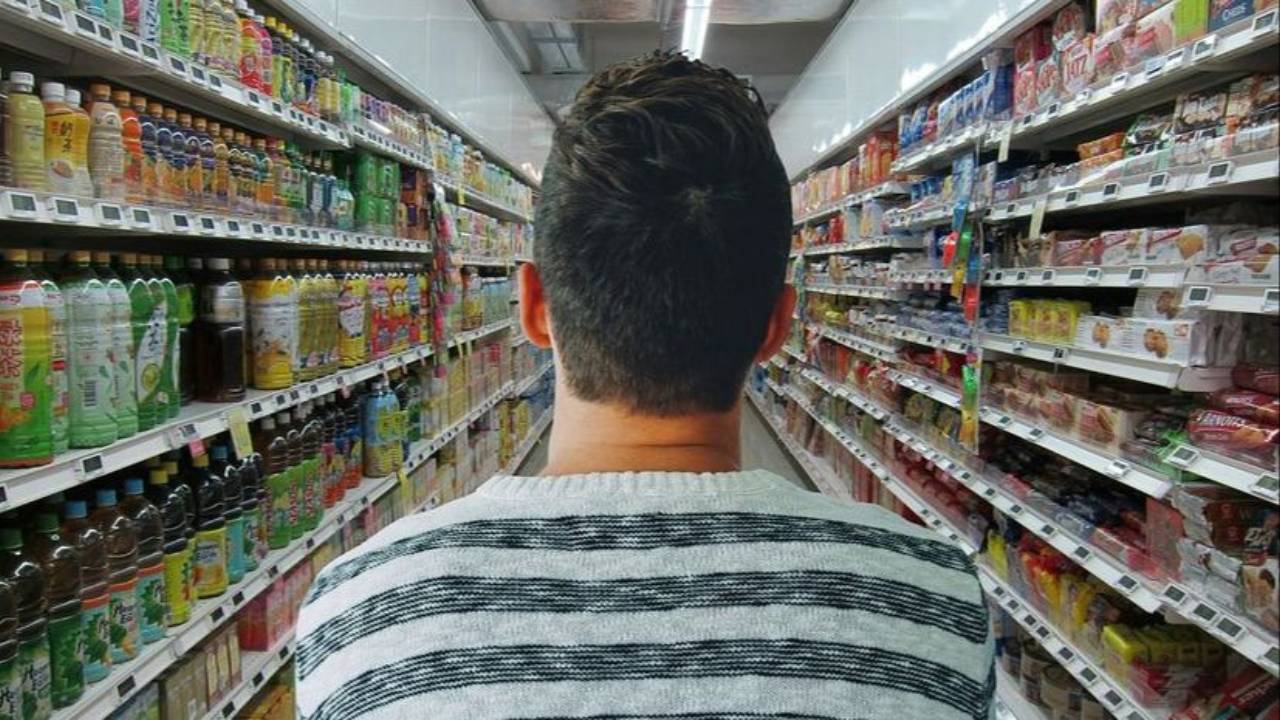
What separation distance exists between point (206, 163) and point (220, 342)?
0.53 m

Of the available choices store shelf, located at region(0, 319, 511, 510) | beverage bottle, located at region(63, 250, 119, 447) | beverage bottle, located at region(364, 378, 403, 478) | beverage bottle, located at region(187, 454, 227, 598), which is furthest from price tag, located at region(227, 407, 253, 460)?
beverage bottle, located at region(364, 378, 403, 478)

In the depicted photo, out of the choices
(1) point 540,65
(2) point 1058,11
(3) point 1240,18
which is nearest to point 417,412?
(2) point 1058,11

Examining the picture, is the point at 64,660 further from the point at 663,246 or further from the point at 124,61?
the point at 663,246

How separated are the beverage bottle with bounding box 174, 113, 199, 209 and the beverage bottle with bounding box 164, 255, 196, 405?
0.22 metres

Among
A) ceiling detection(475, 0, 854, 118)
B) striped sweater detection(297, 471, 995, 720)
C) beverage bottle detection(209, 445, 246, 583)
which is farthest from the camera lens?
ceiling detection(475, 0, 854, 118)

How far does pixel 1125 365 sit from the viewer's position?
2.64 m

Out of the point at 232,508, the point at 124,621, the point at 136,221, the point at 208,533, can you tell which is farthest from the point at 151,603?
the point at 136,221

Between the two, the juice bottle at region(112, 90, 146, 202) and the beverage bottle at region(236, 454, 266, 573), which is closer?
the juice bottle at region(112, 90, 146, 202)

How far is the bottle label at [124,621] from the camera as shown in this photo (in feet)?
6.83

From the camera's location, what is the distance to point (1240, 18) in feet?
6.83

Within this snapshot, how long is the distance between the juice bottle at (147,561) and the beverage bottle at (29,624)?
316mm

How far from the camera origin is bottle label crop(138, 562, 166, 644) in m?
2.19

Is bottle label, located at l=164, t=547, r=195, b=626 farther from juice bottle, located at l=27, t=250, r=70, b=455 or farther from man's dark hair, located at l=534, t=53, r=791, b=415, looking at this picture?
man's dark hair, located at l=534, t=53, r=791, b=415

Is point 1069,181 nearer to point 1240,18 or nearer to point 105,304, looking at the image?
point 1240,18
